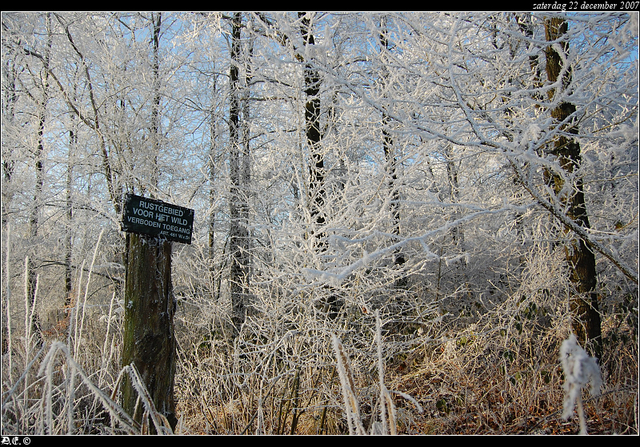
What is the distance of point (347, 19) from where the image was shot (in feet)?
17.0

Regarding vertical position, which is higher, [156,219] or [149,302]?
[156,219]

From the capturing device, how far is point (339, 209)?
3637mm

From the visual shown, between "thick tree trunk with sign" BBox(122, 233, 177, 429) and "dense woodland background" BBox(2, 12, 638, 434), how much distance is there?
0.22m

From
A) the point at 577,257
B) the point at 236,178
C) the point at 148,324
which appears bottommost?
the point at 148,324

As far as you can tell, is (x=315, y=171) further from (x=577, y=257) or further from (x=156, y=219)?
(x=577, y=257)

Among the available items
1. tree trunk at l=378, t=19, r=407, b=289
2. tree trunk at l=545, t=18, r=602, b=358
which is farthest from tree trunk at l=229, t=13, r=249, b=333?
tree trunk at l=545, t=18, r=602, b=358

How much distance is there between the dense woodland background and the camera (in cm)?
256

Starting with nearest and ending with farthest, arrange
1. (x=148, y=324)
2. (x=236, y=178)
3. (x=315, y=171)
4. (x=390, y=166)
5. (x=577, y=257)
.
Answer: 1. (x=148, y=324)
2. (x=390, y=166)
3. (x=577, y=257)
4. (x=315, y=171)
5. (x=236, y=178)

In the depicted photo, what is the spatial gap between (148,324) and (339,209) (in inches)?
73.3

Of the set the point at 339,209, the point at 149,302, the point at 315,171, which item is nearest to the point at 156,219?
the point at 149,302

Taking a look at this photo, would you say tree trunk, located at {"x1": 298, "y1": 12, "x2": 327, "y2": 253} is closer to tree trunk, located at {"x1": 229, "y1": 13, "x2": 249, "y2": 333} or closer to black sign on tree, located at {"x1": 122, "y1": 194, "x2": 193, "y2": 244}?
black sign on tree, located at {"x1": 122, "y1": 194, "x2": 193, "y2": 244}

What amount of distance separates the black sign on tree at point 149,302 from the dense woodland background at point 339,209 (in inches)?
8.6

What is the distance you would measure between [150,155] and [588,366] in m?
5.69
